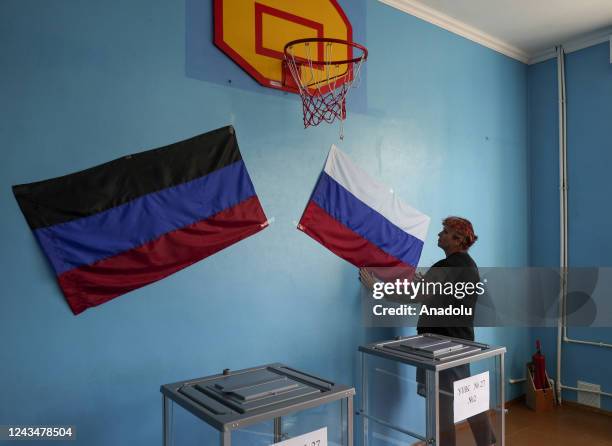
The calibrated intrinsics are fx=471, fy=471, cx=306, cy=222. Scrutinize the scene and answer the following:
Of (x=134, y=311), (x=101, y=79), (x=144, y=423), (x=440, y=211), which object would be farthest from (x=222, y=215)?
(x=440, y=211)

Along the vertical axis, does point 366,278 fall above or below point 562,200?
below

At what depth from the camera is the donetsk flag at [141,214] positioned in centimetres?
180

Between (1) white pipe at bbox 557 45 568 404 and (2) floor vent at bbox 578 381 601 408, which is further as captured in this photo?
(1) white pipe at bbox 557 45 568 404

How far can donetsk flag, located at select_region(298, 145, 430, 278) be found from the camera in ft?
8.31

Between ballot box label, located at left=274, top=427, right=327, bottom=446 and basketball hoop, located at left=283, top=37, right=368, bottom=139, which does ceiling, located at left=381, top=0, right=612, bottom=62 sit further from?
ballot box label, located at left=274, top=427, right=327, bottom=446

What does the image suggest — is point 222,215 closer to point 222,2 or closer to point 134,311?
point 134,311

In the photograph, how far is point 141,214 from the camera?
198 centimetres

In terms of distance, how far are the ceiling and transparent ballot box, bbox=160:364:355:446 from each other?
233 cm

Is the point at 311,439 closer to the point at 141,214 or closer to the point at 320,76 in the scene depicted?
the point at 141,214

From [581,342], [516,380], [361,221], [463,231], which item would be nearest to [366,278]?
[361,221]

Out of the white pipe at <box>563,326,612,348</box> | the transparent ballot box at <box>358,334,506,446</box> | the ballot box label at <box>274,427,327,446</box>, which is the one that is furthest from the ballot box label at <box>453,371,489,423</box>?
the white pipe at <box>563,326,612,348</box>

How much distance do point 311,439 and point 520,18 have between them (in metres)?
3.05

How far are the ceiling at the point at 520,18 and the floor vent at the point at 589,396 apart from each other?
258 cm

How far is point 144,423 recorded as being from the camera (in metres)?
1.95
